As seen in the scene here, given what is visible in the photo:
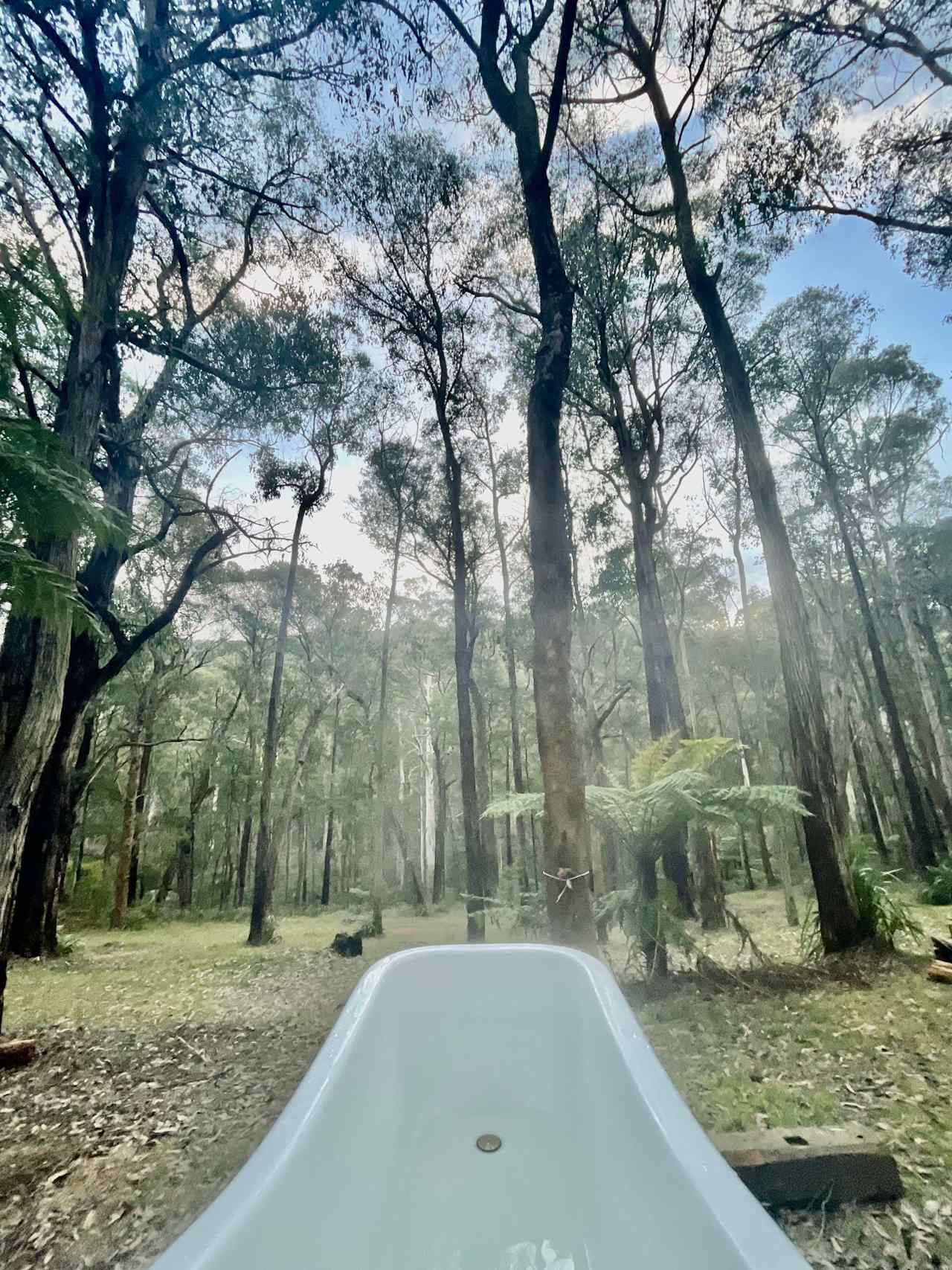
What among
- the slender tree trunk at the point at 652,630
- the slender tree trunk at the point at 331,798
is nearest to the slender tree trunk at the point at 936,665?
the slender tree trunk at the point at 652,630

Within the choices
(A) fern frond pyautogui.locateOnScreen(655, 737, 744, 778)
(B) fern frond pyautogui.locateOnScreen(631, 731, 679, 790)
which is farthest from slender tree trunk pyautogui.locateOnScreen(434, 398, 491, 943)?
(A) fern frond pyautogui.locateOnScreen(655, 737, 744, 778)

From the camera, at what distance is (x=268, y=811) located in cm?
497

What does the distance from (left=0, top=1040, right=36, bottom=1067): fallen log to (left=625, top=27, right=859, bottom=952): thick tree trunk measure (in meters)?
3.16

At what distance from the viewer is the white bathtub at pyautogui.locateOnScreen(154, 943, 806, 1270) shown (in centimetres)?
57

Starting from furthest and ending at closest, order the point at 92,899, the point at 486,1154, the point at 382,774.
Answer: the point at 92,899
the point at 382,774
the point at 486,1154

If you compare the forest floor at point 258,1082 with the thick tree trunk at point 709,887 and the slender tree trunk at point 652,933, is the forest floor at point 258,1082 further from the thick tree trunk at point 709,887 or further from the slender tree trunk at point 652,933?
the thick tree trunk at point 709,887

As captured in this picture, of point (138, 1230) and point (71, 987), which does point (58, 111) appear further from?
point (138, 1230)

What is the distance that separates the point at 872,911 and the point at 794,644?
1.22m

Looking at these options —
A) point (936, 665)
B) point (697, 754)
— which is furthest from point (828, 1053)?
point (936, 665)

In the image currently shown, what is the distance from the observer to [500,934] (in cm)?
439

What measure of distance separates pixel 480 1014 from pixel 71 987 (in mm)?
2610

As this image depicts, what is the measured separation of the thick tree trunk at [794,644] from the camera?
2.37 metres

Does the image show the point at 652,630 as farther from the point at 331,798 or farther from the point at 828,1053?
the point at 331,798

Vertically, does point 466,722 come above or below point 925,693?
below
